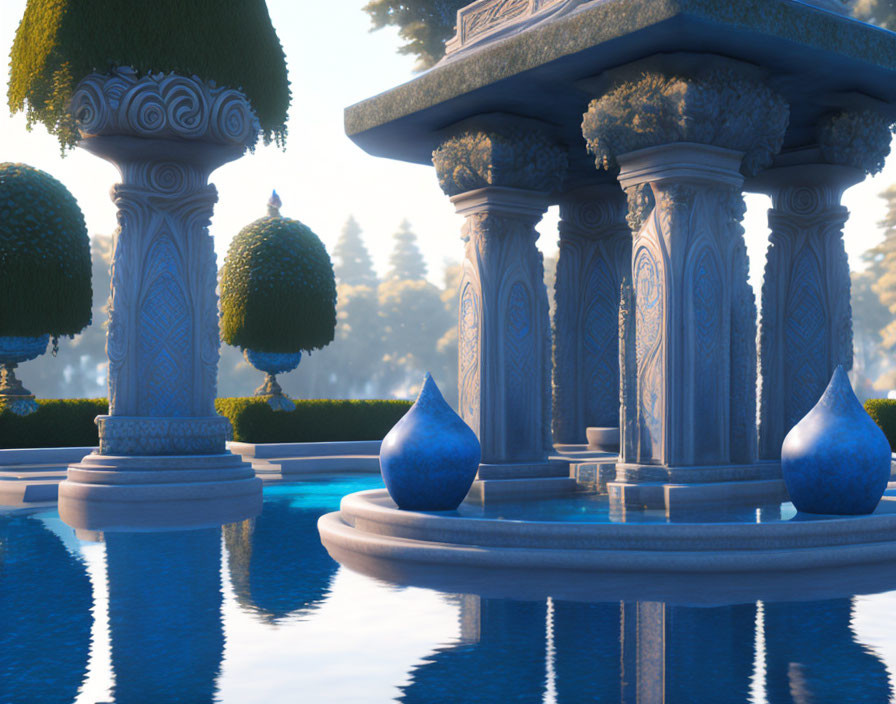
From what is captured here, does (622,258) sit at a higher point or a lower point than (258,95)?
lower

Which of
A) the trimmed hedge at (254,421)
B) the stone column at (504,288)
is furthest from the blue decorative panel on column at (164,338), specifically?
the trimmed hedge at (254,421)

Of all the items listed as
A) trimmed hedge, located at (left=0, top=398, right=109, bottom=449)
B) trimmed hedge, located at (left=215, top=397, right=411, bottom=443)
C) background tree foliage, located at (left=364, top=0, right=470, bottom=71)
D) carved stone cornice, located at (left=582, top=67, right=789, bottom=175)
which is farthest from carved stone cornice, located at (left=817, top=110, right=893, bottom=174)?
background tree foliage, located at (left=364, top=0, right=470, bottom=71)

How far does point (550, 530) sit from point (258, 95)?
26.6ft

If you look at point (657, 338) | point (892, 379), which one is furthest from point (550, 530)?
point (892, 379)

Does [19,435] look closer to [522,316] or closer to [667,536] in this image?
[522,316]

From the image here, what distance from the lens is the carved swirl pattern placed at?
40.6 feet

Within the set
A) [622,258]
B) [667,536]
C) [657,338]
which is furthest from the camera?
[622,258]

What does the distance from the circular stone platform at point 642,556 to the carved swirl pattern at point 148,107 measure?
6614 mm

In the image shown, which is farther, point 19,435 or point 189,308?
point 19,435

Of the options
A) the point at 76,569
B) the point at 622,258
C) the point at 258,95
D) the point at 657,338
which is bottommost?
the point at 76,569

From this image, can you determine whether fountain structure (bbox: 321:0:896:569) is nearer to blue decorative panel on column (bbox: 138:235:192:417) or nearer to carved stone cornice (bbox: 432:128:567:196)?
carved stone cornice (bbox: 432:128:567:196)

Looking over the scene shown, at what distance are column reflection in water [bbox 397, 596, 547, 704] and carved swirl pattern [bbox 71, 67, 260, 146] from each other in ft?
27.4

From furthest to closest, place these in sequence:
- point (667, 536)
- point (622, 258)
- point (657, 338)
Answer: point (622, 258)
point (657, 338)
point (667, 536)

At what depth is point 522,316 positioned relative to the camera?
450 inches
